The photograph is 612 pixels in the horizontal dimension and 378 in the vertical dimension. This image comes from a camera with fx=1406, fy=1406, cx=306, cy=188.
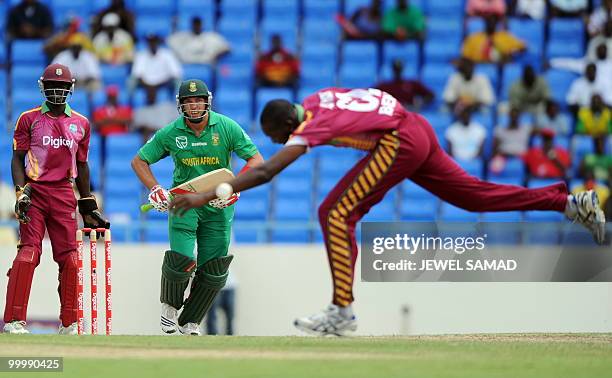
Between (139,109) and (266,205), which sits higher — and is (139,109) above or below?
above

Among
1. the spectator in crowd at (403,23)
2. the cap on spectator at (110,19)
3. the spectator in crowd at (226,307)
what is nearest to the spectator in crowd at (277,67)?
the spectator in crowd at (403,23)

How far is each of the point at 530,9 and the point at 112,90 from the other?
5940mm

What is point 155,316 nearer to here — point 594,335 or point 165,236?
point 165,236

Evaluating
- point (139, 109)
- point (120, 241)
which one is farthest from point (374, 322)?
point (139, 109)

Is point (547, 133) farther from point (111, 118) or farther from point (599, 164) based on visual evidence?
point (111, 118)

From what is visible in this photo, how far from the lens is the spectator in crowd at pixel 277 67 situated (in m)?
19.0

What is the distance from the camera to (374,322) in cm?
1533

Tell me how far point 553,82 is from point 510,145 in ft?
5.56

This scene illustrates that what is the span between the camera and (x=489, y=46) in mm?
19203

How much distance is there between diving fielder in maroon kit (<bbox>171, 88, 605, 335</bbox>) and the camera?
932 centimetres

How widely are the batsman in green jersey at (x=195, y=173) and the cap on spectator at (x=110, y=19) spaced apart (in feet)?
26.0

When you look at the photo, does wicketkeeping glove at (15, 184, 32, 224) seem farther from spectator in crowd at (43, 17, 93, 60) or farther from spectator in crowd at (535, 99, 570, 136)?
spectator in crowd at (535, 99, 570, 136)

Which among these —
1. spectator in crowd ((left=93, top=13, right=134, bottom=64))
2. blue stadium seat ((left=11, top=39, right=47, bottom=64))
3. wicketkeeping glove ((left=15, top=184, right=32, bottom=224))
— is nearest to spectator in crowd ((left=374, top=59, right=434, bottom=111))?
spectator in crowd ((left=93, top=13, right=134, bottom=64))

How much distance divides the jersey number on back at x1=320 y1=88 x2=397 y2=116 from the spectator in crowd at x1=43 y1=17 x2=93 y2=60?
10.3 metres
